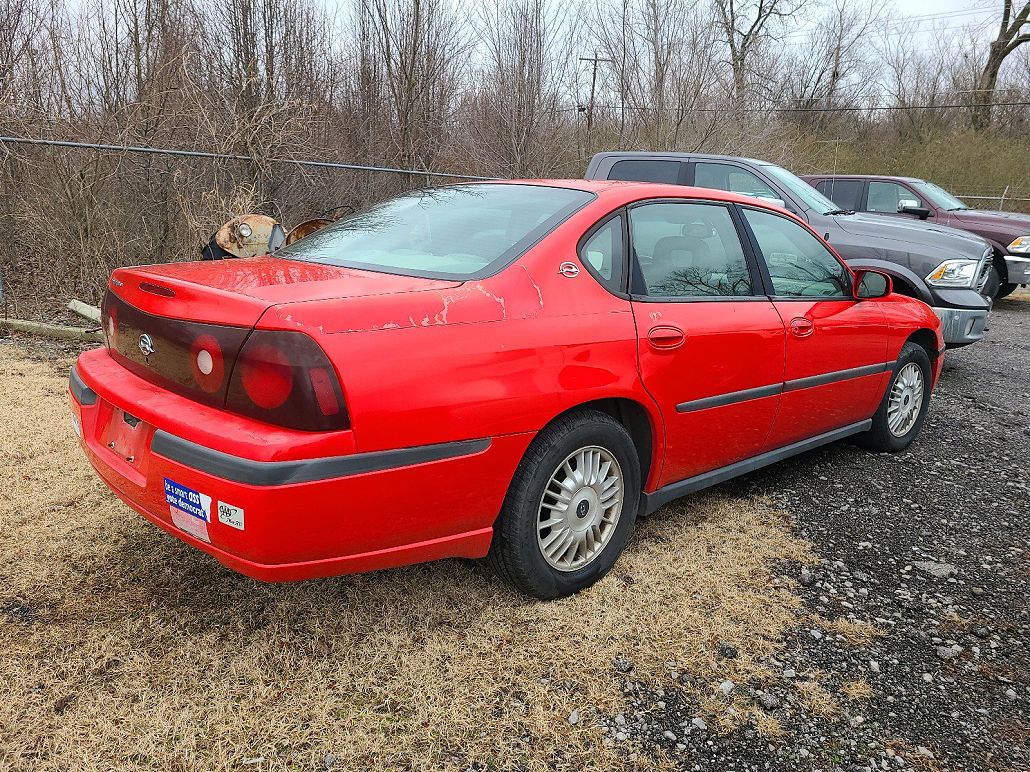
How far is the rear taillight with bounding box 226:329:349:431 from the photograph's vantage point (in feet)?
6.33

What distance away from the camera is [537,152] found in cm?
1245

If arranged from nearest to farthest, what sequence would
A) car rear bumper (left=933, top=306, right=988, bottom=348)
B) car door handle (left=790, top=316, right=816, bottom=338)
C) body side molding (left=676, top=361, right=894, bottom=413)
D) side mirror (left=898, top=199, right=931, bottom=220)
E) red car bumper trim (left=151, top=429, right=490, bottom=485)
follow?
red car bumper trim (left=151, top=429, right=490, bottom=485) → body side molding (left=676, top=361, right=894, bottom=413) → car door handle (left=790, top=316, right=816, bottom=338) → car rear bumper (left=933, top=306, right=988, bottom=348) → side mirror (left=898, top=199, right=931, bottom=220)

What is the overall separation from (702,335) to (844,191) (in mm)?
9547

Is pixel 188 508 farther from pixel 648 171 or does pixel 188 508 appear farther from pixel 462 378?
pixel 648 171

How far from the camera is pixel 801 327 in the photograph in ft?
11.2

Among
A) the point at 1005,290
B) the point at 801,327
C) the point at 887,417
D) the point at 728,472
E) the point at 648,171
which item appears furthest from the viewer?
the point at 1005,290

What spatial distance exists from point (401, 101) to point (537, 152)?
93.6 inches

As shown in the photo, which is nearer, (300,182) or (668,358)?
(668,358)

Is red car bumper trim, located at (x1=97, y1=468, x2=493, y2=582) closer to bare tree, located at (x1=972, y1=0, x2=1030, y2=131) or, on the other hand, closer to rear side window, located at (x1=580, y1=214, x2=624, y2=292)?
rear side window, located at (x1=580, y1=214, x2=624, y2=292)

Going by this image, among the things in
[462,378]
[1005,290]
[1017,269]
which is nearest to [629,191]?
[462,378]

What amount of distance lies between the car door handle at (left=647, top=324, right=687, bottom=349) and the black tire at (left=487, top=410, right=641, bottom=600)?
34cm

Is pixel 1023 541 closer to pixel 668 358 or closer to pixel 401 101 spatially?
pixel 668 358

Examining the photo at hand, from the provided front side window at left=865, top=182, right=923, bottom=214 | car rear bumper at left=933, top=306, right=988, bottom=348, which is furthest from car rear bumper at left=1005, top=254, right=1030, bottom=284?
car rear bumper at left=933, top=306, right=988, bottom=348

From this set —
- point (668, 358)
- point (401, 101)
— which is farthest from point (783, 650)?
point (401, 101)
